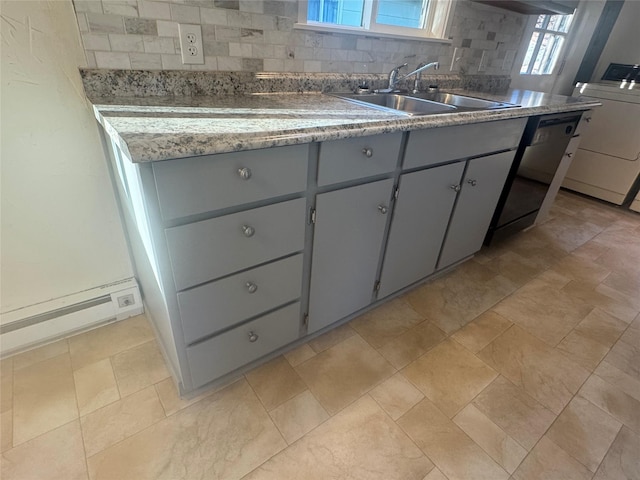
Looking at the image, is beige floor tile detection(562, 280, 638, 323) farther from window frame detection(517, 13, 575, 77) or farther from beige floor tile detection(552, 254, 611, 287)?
window frame detection(517, 13, 575, 77)

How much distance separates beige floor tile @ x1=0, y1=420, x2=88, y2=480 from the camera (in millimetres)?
1013

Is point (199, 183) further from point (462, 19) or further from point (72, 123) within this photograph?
point (462, 19)

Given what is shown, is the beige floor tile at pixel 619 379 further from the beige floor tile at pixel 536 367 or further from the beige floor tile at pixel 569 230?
the beige floor tile at pixel 569 230

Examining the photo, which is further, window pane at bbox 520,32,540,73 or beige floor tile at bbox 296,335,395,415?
window pane at bbox 520,32,540,73

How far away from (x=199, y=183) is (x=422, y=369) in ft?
3.77

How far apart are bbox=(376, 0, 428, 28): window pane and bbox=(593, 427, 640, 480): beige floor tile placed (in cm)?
209

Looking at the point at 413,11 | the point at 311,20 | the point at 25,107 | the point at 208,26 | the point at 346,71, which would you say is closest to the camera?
A: the point at 25,107

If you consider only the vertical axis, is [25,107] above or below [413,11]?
below

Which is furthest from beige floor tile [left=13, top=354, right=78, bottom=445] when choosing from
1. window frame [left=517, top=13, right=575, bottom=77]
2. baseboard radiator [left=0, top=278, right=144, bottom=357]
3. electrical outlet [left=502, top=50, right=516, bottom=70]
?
window frame [left=517, top=13, right=575, bottom=77]

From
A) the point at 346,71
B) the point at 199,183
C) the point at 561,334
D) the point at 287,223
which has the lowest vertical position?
the point at 561,334

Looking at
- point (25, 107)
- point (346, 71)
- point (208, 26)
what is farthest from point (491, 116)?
point (25, 107)

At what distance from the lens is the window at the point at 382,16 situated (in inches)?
64.7

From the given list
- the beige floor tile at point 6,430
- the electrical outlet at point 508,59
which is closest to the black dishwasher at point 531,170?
the electrical outlet at point 508,59

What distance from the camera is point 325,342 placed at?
60.3 inches
